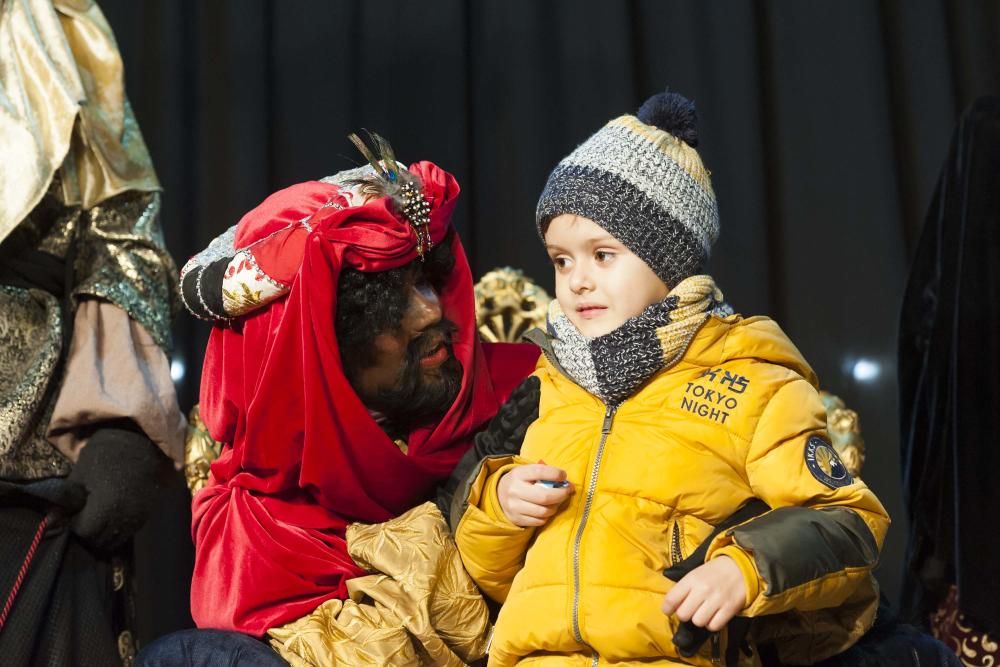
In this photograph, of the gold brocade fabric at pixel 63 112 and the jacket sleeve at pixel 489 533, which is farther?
the gold brocade fabric at pixel 63 112

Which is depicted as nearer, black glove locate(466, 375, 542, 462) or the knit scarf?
the knit scarf

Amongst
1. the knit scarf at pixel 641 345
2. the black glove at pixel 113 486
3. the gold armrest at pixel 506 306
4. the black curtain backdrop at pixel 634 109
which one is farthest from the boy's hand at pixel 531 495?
the black curtain backdrop at pixel 634 109

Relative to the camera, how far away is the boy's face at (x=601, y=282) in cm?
117

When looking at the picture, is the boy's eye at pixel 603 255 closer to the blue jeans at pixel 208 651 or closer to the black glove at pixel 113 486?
the blue jeans at pixel 208 651

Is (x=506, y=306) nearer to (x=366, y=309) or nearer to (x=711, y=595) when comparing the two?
(x=366, y=309)

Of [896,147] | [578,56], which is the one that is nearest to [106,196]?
[578,56]

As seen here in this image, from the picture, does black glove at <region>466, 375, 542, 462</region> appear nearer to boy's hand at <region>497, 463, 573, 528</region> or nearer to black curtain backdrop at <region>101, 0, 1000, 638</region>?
boy's hand at <region>497, 463, 573, 528</region>

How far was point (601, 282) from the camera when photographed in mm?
1176

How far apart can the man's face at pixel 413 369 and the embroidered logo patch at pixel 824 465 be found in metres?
0.43

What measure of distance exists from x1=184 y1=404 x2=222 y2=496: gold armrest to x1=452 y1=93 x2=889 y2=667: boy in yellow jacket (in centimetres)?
55

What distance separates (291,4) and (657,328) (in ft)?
4.03

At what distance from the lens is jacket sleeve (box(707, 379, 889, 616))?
3.26ft

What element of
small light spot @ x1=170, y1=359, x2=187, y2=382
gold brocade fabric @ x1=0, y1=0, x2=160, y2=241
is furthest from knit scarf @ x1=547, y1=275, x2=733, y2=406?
small light spot @ x1=170, y1=359, x2=187, y2=382

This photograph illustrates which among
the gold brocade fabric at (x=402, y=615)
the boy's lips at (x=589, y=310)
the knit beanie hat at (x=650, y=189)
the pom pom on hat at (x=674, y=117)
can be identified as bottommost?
the gold brocade fabric at (x=402, y=615)
